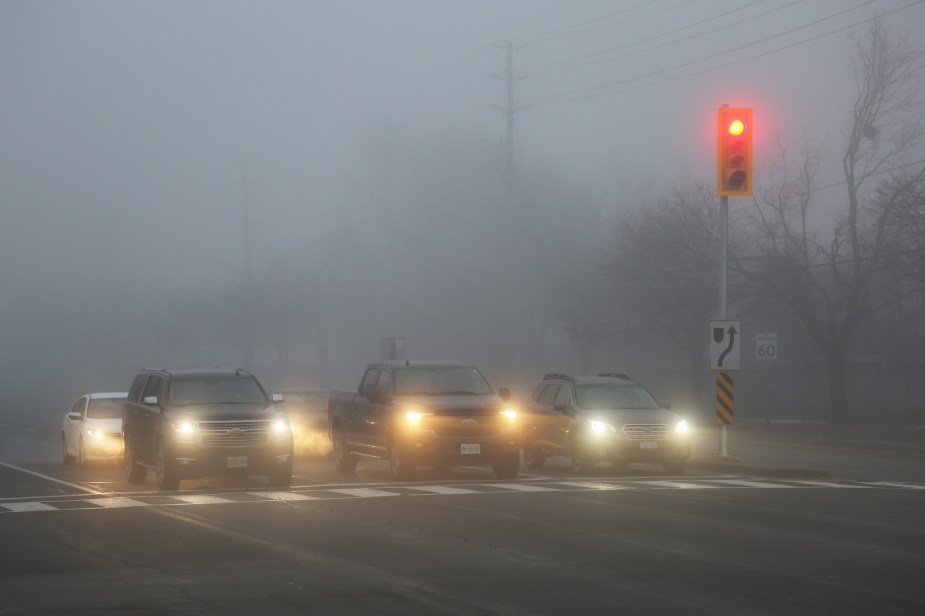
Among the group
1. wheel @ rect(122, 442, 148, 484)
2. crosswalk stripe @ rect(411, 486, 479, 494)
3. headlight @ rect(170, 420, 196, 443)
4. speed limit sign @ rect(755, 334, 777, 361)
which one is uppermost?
speed limit sign @ rect(755, 334, 777, 361)

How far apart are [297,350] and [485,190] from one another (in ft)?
150

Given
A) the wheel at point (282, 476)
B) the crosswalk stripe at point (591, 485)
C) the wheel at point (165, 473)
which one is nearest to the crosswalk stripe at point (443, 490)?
the crosswalk stripe at point (591, 485)

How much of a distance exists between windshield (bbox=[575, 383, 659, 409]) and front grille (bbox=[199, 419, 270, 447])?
6.39 meters

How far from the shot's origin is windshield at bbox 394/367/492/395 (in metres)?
23.9

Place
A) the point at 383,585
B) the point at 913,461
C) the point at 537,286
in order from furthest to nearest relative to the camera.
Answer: the point at 537,286 → the point at 913,461 → the point at 383,585

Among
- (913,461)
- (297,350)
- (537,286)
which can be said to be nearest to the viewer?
(913,461)

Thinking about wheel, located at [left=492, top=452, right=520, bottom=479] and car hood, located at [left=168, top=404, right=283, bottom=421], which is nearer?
car hood, located at [left=168, top=404, right=283, bottom=421]

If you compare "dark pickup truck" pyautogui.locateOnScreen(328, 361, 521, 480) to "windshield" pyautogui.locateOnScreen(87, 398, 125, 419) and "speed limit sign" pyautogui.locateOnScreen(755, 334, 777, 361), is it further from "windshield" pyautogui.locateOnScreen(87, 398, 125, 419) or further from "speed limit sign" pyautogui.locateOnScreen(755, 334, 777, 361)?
"speed limit sign" pyautogui.locateOnScreen(755, 334, 777, 361)

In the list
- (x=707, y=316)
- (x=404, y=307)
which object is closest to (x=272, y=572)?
(x=707, y=316)

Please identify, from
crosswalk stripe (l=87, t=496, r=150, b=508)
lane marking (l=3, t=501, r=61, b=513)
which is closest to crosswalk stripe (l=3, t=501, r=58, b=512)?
lane marking (l=3, t=501, r=61, b=513)

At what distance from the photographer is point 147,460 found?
870 inches

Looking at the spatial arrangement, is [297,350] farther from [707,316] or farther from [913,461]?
[913,461]

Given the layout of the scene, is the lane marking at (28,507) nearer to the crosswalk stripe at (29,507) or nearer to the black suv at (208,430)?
the crosswalk stripe at (29,507)

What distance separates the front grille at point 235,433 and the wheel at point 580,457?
5881 mm
